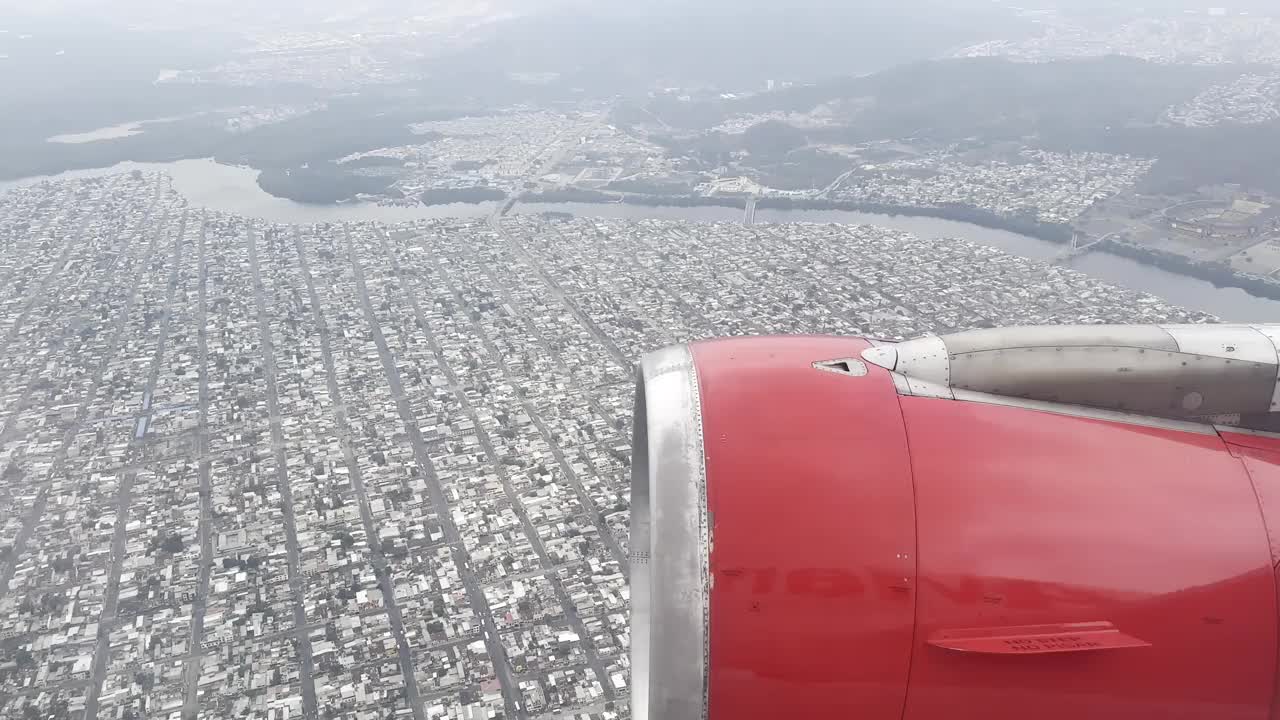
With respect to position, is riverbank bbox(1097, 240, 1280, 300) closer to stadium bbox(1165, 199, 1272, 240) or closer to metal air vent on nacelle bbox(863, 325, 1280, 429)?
stadium bbox(1165, 199, 1272, 240)

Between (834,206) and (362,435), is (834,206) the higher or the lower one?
the higher one

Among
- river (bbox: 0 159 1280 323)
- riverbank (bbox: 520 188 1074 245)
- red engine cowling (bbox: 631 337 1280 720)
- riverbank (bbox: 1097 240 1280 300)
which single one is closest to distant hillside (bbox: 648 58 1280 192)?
riverbank (bbox: 520 188 1074 245)

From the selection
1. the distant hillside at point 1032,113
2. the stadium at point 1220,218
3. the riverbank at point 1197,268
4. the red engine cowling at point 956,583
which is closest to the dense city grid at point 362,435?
the riverbank at point 1197,268

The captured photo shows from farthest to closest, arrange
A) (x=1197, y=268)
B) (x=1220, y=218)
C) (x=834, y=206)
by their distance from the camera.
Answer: (x=834, y=206), (x=1220, y=218), (x=1197, y=268)

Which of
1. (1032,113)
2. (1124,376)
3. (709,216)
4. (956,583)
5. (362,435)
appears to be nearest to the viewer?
(956,583)

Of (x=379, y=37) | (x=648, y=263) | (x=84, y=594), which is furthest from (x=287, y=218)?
(x=379, y=37)

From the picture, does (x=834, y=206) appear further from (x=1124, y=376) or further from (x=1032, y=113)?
(x=1124, y=376)

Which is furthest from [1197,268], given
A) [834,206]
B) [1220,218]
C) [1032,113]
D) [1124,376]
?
[1124,376]
